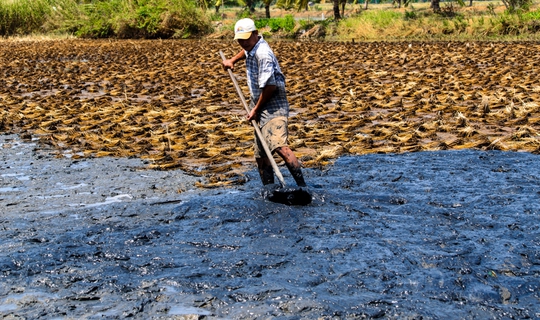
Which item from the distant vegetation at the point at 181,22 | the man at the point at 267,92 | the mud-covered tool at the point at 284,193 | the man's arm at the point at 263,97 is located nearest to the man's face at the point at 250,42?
the man at the point at 267,92

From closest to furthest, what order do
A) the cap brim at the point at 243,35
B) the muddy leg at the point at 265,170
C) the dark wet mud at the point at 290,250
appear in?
the dark wet mud at the point at 290,250
the cap brim at the point at 243,35
the muddy leg at the point at 265,170

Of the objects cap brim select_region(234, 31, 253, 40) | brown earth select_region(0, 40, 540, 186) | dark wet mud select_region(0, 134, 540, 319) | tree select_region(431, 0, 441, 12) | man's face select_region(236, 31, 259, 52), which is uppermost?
cap brim select_region(234, 31, 253, 40)

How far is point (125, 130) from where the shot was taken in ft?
30.8

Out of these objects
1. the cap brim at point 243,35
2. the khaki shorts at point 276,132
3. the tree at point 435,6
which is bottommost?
the tree at point 435,6

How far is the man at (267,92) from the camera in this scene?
5.64m

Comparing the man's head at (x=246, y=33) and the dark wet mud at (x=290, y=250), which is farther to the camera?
the man's head at (x=246, y=33)

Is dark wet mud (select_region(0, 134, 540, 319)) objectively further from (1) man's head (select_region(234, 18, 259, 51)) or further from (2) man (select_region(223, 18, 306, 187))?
(1) man's head (select_region(234, 18, 259, 51))

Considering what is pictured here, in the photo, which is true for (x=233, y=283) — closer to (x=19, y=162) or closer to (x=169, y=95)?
(x=19, y=162)

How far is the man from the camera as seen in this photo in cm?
564

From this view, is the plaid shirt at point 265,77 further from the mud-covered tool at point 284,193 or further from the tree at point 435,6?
the tree at point 435,6

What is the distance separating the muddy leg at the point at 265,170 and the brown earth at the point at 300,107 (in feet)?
2.10

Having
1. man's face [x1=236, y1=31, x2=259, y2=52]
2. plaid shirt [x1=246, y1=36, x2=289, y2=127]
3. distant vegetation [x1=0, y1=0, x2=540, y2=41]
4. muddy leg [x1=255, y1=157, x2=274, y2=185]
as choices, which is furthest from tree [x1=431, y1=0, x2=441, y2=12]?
man's face [x1=236, y1=31, x2=259, y2=52]

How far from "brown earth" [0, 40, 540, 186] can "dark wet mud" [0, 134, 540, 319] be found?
1141mm

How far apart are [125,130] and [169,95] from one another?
11.7 feet
